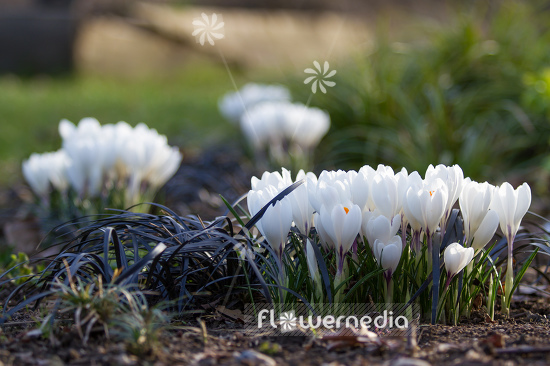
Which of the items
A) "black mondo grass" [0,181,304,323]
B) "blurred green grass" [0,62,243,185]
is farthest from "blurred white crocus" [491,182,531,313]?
"blurred green grass" [0,62,243,185]

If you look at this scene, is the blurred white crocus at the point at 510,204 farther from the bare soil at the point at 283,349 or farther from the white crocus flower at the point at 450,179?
the bare soil at the point at 283,349

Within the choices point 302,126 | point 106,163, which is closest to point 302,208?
point 106,163

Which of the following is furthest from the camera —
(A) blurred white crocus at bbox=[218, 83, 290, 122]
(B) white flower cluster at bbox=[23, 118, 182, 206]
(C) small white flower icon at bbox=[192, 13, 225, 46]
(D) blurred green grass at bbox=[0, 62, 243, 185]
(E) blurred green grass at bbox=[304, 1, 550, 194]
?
(D) blurred green grass at bbox=[0, 62, 243, 185]

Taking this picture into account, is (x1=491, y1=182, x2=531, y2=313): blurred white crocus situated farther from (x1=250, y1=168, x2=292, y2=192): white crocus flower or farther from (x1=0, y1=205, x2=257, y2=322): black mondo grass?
(x1=0, y1=205, x2=257, y2=322): black mondo grass

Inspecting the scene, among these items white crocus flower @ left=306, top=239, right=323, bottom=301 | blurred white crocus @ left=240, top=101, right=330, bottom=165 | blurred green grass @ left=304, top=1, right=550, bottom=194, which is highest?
blurred green grass @ left=304, top=1, right=550, bottom=194

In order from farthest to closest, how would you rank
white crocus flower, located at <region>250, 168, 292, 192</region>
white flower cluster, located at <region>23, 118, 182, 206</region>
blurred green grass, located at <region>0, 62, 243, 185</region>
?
blurred green grass, located at <region>0, 62, 243, 185</region>
white flower cluster, located at <region>23, 118, 182, 206</region>
white crocus flower, located at <region>250, 168, 292, 192</region>

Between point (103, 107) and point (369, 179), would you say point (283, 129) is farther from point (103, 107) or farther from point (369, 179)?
point (103, 107)

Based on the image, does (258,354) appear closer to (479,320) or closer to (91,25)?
(479,320)

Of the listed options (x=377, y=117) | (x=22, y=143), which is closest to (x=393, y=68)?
(x=377, y=117)
